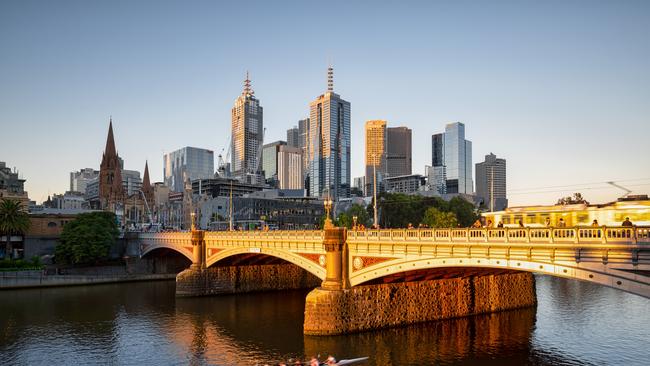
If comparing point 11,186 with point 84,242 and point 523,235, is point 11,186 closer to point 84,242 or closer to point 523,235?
point 84,242

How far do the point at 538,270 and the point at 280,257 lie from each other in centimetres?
2922

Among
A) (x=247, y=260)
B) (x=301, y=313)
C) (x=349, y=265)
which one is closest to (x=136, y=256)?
(x=247, y=260)

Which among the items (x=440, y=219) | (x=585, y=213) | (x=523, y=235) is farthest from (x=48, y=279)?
(x=585, y=213)

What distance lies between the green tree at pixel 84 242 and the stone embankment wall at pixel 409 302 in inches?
→ 2292

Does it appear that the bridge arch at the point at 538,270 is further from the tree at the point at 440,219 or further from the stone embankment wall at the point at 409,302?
the tree at the point at 440,219

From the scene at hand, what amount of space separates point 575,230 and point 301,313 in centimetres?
3144

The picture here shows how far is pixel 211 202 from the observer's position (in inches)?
6993

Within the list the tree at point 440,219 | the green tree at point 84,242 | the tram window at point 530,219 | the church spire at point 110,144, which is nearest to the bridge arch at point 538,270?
the tram window at point 530,219

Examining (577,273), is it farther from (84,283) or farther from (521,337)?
(84,283)

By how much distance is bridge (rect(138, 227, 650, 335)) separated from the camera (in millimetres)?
26188

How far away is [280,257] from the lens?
175ft

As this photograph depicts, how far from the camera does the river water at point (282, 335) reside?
36.6 metres

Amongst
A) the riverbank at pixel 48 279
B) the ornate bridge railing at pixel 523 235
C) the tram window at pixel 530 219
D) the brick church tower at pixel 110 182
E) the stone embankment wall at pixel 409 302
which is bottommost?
the riverbank at pixel 48 279

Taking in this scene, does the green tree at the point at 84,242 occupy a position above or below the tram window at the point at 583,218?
below
